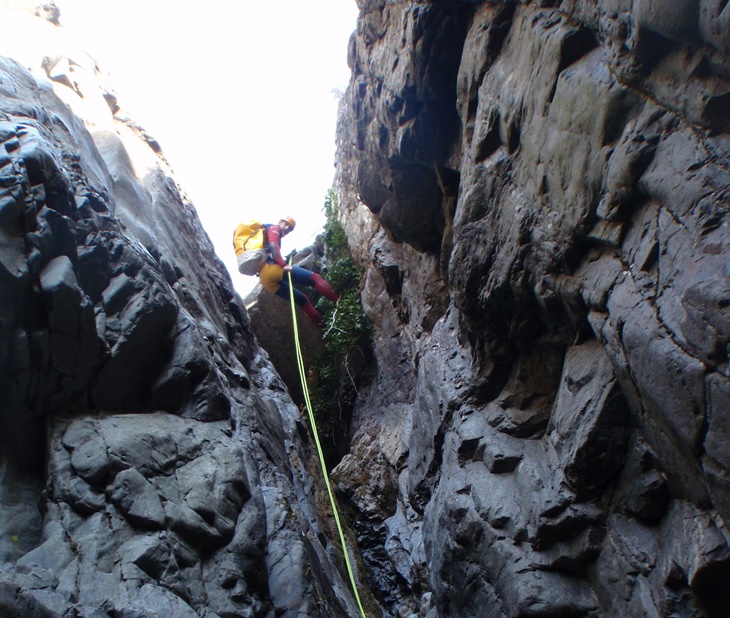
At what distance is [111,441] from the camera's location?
192 inches

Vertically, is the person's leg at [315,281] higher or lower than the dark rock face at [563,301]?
higher

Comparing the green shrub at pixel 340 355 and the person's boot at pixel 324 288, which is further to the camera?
the person's boot at pixel 324 288

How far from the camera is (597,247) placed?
4.33m

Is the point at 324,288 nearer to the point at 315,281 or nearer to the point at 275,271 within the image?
the point at 315,281

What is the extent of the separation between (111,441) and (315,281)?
765 cm

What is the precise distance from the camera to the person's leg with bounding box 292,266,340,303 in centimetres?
1215

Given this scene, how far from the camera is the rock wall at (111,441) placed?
13.7 feet

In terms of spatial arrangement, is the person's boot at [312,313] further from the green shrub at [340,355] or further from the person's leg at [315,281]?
the person's leg at [315,281]

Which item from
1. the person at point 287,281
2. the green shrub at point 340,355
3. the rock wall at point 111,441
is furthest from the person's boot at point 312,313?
the rock wall at point 111,441

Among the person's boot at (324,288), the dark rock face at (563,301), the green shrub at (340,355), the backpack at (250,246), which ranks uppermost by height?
the backpack at (250,246)

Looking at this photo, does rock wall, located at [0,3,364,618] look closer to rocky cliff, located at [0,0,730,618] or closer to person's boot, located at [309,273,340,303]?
rocky cliff, located at [0,0,730,618]

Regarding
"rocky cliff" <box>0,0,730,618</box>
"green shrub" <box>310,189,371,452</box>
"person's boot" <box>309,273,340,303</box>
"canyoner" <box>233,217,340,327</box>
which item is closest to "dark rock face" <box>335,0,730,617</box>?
"rocky cliff" <box>0,0,730,618</box>

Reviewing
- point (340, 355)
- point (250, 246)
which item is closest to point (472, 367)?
point (340, 355)

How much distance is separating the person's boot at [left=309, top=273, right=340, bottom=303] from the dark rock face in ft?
12.9
